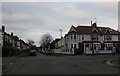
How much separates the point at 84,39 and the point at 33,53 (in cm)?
1571

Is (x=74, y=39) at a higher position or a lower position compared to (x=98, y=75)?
higher

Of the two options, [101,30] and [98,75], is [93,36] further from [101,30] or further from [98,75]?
[98,75]

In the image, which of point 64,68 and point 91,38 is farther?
point 91,38

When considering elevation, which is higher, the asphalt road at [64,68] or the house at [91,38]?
the house at [91,38]

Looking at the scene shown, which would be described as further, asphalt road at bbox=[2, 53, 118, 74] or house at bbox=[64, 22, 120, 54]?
house at bbox=[64, 22, 120, 54]

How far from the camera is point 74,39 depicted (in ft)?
236

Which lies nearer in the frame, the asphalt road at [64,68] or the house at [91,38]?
the asphalt road at [64,68]

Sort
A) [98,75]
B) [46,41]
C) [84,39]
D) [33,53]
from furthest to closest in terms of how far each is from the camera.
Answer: [46,41], [84,39], [33,53], [98,75]

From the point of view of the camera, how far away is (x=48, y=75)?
14.7m

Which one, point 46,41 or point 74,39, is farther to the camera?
point 46,41

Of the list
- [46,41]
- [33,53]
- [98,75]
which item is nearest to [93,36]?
[33,53]

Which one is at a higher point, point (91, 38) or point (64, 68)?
point (91, 38)

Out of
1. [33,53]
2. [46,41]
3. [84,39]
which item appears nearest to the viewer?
[33,53]

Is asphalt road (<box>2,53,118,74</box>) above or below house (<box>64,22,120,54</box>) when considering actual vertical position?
below
